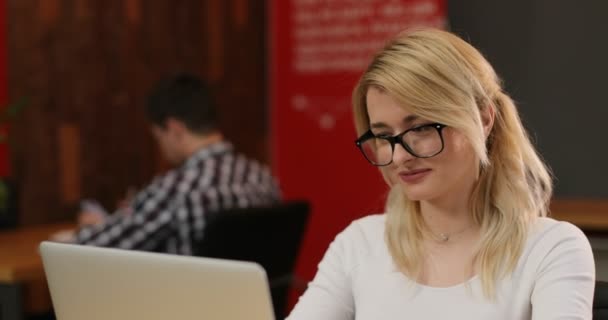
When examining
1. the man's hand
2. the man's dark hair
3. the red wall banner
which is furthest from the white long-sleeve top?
the red wall banner

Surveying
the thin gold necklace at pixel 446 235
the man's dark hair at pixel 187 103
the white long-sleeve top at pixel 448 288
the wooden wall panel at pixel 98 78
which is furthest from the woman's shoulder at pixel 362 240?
the wooden wall panel at pixel 98 78

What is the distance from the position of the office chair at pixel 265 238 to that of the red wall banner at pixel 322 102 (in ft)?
2.84

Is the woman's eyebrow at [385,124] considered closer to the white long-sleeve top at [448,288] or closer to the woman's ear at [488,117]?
the woman's ear at [488,117]

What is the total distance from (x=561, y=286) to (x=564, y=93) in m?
2.51

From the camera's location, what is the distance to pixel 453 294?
5.35ft

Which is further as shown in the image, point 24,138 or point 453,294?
point 24,138

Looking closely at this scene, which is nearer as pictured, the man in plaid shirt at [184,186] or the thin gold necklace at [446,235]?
the thin gold necklace at [446,235]

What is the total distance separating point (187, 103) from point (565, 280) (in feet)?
6.60

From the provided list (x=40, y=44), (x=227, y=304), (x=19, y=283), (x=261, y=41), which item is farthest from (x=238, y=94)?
(x=227, y=304)

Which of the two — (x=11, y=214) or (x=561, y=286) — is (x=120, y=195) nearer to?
(x=11, y=214)

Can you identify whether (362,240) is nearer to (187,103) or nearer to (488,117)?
(488,117)

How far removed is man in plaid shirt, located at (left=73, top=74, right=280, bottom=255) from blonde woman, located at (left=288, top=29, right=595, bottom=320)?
4.36ft

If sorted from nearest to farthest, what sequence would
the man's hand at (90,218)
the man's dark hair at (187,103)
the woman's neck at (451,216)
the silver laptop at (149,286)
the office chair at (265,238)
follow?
the silver laptop at (149,286) → the woman's neck at (451,216) → the office chair at (265,238) → the man's dark hair at (187,103) → the man's hand at (90,218)

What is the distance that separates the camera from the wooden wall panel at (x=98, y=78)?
12.9ft
